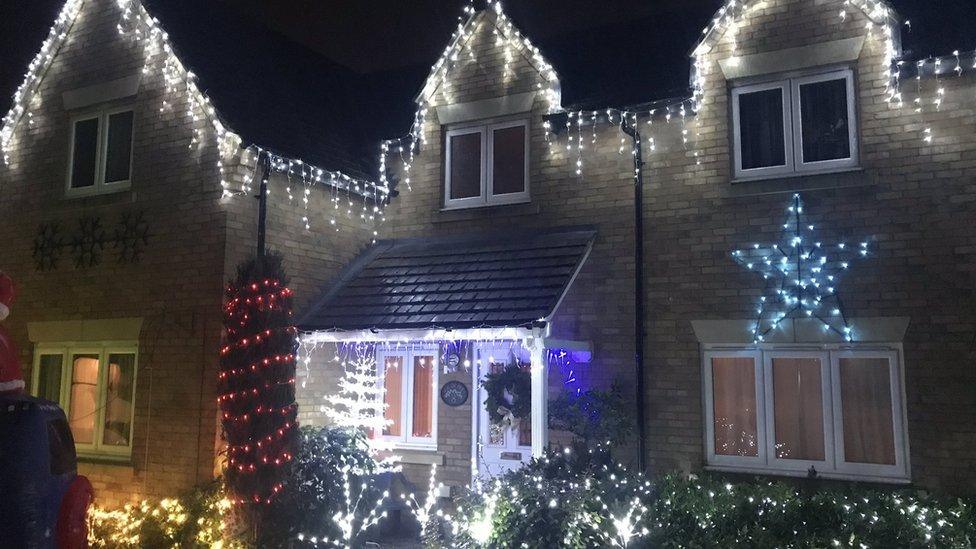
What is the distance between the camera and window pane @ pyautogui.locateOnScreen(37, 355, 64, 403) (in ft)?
38.2

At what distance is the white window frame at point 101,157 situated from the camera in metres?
11.5

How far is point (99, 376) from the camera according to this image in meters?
11.2

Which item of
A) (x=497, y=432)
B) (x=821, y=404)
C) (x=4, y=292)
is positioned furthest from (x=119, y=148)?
(x=821, y=404)

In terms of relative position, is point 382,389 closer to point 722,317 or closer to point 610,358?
point 610,358

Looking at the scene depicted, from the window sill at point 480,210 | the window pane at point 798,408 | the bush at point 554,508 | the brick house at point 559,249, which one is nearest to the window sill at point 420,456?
the brick house at point 559,249

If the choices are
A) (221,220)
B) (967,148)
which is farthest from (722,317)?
(221,220)

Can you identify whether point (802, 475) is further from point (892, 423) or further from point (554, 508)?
point (554, 508)

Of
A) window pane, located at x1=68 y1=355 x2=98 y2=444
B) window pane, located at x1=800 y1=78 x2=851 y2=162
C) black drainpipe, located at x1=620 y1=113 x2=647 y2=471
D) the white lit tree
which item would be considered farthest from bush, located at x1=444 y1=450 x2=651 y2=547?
window pane, located at x1=68 y1=355 x2=98 y2=444

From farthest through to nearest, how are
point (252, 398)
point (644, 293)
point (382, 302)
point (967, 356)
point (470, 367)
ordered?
point (470, 367) < point (382, 302) < point (644, 293) < point (252, 398) < point (967, 356)

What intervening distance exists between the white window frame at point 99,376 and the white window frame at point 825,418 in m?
7.46

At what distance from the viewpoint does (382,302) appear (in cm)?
1085

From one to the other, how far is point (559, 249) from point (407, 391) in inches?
138

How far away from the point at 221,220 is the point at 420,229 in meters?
3.00

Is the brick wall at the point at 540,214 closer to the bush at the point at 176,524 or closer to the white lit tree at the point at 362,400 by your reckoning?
the white lit tree at the point at 362,400
